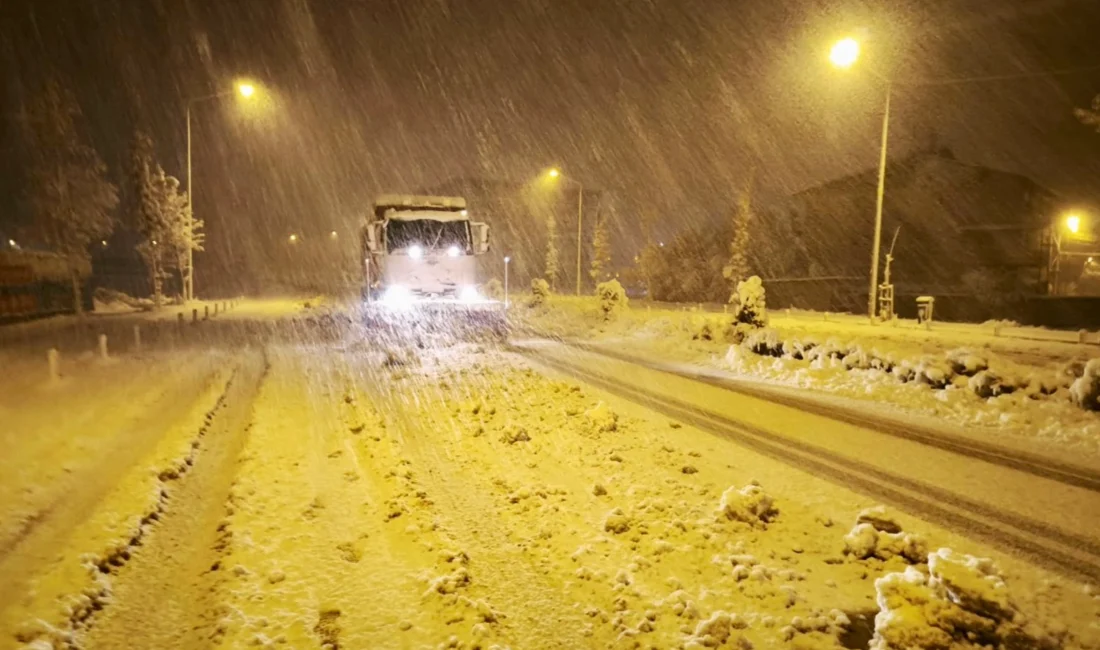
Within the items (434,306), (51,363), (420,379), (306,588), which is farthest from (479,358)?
(306,588)

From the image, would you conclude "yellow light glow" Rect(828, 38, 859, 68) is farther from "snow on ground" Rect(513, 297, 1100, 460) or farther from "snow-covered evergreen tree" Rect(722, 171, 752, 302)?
"snow-covered evergreen tree" Rect(722, 171, 752, 302)

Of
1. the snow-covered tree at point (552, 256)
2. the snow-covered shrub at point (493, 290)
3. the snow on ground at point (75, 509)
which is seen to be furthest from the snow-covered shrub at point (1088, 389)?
the snow-covered tree at point (552, 256)

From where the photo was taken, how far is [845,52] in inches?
646

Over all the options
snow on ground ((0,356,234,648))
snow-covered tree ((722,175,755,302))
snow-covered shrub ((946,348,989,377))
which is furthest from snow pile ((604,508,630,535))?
snow-covered tree ((722,175,755,302))

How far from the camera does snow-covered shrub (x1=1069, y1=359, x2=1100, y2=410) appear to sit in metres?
9.35

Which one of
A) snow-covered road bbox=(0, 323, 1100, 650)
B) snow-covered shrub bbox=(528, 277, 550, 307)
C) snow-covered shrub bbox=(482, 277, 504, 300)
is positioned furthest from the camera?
snow-covered shrub bbox=(482, 277, 504, 300)

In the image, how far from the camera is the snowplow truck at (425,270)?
20.7 metres

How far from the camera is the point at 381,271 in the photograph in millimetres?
20734

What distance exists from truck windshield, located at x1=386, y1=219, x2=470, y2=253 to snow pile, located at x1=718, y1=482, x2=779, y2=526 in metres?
16.8

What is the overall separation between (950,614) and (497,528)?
327 cm

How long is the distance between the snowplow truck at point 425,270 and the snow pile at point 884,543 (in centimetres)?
1599

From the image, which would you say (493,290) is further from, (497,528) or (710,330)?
(497,528)

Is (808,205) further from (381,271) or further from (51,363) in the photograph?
(51,363)

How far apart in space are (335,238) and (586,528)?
122367 mm
